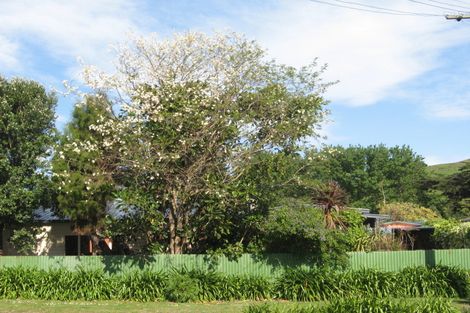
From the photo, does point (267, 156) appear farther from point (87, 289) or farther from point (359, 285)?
point (87, 289)

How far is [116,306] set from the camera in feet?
52.0

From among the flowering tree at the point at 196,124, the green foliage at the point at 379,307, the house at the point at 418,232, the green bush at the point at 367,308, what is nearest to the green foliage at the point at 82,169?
the flowering tree at the point at 196,124

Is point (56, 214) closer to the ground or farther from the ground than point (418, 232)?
farther from the ground

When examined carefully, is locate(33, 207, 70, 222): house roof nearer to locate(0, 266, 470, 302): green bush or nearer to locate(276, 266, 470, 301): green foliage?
locate(0, 266, 470, 302): green bush

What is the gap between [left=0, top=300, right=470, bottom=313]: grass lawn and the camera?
15055mm

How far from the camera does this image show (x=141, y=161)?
688 inches

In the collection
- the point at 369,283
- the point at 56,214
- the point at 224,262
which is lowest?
the point at 369,283

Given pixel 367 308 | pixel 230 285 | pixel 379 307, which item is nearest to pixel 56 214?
pixel 230 285

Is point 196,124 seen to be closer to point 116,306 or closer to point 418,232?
point 116,306

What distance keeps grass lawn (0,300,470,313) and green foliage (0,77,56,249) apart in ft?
19.4

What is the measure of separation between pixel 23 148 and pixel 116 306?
9079 mm

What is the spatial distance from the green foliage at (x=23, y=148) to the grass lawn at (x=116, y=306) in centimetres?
592

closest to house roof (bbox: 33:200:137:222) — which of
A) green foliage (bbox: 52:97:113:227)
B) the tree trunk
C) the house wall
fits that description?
green foliage (bbox: 52:97:113:227)

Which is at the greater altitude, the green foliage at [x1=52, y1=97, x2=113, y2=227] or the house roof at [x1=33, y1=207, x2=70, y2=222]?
the green foliage at [x1=52, y1=97, x2=113, y2=227]
